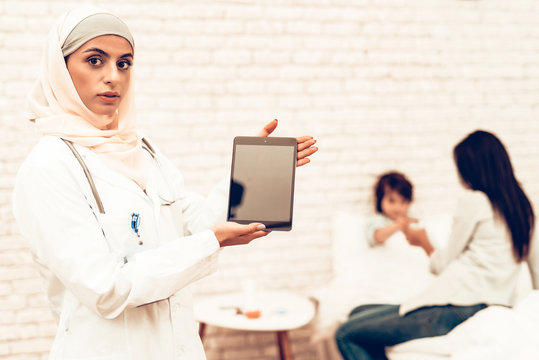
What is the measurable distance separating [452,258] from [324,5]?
147 cm

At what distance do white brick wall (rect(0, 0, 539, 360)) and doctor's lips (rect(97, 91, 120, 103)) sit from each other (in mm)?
1372

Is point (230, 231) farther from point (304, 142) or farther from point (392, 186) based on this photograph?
point (392, 186)

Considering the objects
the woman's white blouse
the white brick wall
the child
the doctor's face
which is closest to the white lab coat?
the doctor's face

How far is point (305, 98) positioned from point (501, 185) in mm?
1092

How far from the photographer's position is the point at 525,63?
2.96m

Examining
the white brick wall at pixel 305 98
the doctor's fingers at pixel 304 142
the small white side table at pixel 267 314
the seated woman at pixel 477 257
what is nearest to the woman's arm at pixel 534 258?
the seated woman at pixel 477 257

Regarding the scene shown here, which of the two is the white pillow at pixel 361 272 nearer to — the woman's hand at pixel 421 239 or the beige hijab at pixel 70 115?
the woman's hand at pixel 421 239

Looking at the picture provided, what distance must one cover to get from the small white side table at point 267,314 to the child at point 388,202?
1.69ft

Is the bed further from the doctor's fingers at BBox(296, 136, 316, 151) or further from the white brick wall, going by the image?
the doctor's fingers at BBox(296, 136, 316, 151)

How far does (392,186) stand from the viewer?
105 inches

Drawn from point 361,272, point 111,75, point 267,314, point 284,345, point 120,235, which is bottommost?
point 284,345

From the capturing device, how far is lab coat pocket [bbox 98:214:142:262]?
3.60 feet

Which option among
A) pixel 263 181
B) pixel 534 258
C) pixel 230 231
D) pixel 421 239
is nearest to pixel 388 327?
pixel 421 239

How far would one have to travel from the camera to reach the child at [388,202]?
2.65 meters
